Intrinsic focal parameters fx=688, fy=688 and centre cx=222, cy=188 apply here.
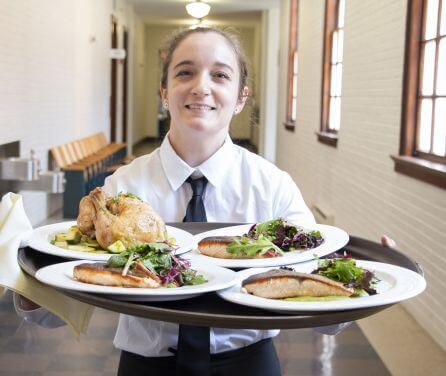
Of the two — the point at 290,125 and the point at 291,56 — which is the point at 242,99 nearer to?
the point at 290,125

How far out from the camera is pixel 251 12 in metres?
17.4

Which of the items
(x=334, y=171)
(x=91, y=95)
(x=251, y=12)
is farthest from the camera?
(x=251, y=12)

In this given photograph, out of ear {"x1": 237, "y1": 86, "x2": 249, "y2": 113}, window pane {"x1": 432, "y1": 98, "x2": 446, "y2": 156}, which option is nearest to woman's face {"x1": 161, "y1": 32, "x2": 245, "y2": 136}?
ear {"x1": 237, "y1": 86, "x2": 249, "y2": 113}

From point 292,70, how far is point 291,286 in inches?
452

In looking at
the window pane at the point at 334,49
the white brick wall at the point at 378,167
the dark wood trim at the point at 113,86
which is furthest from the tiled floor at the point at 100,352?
the dark wood trim at the point at 113,86

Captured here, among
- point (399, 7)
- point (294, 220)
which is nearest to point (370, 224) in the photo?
point (399, 7)

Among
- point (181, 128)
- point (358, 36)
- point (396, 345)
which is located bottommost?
point (396, 345)

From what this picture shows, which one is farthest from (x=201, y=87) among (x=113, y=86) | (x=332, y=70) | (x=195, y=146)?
(x=113, y=86)

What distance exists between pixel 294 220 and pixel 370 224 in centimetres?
422

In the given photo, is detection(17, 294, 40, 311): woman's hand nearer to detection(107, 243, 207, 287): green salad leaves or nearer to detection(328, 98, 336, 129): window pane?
detection(107, 243, 207, 287): green salad leaves

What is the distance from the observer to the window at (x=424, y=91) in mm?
4660

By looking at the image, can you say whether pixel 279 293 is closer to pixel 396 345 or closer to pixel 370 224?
pixel 396 345

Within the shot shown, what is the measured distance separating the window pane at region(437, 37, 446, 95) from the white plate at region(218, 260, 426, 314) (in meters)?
3.54

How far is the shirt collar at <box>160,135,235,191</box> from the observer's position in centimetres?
182
